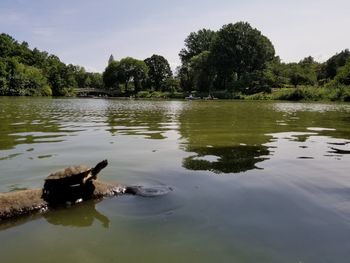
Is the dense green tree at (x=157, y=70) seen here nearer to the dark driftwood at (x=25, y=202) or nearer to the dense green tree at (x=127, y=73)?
the dense green tree at (x=127, y=73)

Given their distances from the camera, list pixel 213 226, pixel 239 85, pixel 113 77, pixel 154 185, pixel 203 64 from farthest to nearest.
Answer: pixel 113 77, pixel 203 64, pixel 239 85, pixel 154 185, pixel 213 226

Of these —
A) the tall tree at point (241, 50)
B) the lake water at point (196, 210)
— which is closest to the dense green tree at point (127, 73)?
the tall tree at point (241, 50)

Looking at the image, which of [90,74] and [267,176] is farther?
[90,74]

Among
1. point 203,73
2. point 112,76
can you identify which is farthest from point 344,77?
point 112,76

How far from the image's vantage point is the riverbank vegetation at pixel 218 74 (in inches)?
3302

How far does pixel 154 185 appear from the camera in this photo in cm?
709

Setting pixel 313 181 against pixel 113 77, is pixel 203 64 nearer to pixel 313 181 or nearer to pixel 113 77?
pixel 113 77

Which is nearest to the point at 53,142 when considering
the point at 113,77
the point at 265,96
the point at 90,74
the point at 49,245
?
the point at 49,245

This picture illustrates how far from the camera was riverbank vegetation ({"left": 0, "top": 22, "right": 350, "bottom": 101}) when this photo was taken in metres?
83.9

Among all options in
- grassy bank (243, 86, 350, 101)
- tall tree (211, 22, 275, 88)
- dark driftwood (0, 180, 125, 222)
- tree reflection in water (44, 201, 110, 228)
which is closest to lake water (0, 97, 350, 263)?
tree reflection in water (44, 201, 110, 228)

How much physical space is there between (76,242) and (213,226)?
1.77 metres

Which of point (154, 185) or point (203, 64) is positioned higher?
point (203, 64)

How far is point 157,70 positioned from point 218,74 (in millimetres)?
41163

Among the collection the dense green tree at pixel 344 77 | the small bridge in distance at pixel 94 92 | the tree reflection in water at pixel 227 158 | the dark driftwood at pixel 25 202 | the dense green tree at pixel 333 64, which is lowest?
the small bridge in distance at pixel 94 92
